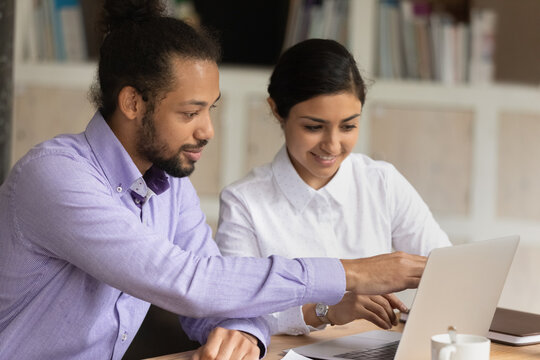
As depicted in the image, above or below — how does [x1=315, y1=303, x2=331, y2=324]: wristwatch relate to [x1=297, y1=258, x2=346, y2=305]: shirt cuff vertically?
below

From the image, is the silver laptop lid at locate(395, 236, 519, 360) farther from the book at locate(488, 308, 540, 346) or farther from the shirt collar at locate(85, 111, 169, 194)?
the shirt collar at locate(85, 111, 169, 194)

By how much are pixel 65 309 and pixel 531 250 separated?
2720 mm

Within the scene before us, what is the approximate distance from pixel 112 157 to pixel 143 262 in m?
0.28

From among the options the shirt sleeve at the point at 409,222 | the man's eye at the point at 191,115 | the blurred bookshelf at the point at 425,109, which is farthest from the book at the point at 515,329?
the blurred bookshelf at the point at 425,109

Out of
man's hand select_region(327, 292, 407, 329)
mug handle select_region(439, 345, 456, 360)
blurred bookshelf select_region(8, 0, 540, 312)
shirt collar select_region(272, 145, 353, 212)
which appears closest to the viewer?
mug handle select_region(439, 345, 456, 360)

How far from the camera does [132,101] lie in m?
1.46

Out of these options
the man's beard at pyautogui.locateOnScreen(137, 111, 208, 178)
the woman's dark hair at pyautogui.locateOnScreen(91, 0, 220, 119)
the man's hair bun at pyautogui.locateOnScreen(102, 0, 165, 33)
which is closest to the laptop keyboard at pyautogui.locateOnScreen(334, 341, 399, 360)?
the man's beard at pyautogui.locateOnScreen(137, 111, 208, 178)

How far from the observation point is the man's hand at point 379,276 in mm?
1339

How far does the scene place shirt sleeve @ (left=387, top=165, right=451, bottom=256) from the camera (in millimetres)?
2031

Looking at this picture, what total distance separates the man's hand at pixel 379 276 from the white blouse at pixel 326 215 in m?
0.55

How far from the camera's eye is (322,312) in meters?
1.59

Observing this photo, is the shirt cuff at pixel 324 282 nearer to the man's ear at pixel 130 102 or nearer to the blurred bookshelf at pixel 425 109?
the man's ear at pixel 130 102

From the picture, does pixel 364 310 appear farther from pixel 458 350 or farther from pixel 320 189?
pixel 320 189

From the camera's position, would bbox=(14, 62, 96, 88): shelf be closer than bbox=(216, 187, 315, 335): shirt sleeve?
No
